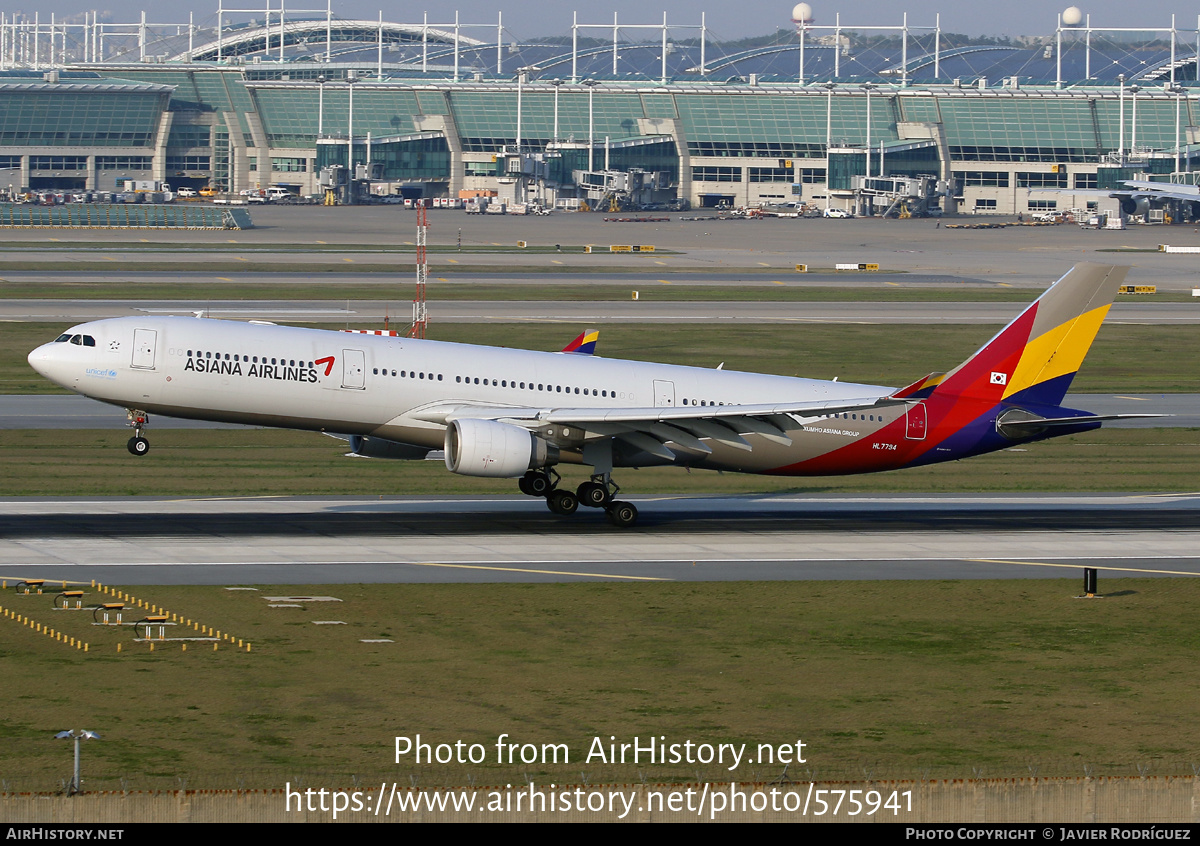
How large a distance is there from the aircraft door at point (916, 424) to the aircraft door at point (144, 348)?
23635mm

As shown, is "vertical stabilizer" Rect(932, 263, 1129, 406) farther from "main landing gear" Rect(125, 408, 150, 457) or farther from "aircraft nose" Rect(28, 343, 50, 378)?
"aircraft nose" Rect(28, 343, 50, 378)

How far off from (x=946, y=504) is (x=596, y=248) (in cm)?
12656

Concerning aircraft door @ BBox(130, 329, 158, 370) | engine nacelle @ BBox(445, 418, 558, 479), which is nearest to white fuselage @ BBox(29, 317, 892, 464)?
aircraft door @ BBox(130, 329, 158, 370)

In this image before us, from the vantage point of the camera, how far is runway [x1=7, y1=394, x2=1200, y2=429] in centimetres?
6450

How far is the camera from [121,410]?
225 ft

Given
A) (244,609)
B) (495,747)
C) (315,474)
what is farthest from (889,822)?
(315,474)

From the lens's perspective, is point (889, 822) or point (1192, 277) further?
point (1192, 277)

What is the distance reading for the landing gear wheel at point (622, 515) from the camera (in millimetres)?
46906

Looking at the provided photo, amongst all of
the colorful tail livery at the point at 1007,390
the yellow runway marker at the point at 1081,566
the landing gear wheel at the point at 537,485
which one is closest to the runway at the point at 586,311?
the landing gear wheel at the point at 537,485

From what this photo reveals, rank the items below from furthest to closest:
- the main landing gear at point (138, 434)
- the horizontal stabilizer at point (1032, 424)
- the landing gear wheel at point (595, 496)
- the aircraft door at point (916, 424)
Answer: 1. the aircraft door at point (916, 424)
2. the horizontal stabilizer at point (1032, 424)
3. the landing gear wheel at point (595, 496)
4. the main landing gear at point (138, 434)

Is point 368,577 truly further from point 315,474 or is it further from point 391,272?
point 391,272

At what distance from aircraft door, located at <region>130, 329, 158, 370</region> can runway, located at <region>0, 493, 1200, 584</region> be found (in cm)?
483

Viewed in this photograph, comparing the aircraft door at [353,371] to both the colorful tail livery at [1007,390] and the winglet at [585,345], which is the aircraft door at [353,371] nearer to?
the winglet at [585,345]

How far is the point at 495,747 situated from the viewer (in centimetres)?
2509
